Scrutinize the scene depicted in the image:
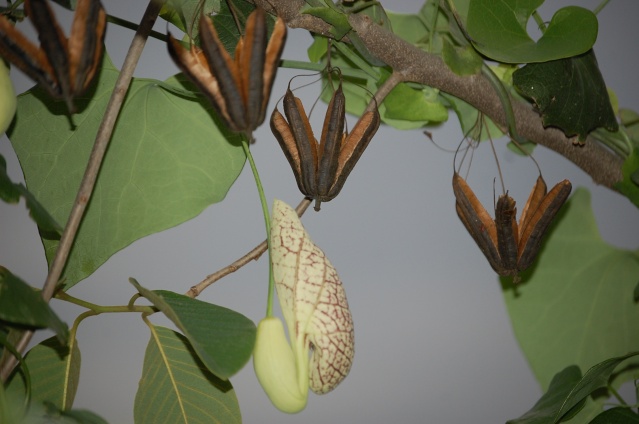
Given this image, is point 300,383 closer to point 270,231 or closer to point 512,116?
point 270,231

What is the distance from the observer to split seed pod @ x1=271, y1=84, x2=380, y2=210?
0.90 ft

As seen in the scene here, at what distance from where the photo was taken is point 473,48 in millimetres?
356

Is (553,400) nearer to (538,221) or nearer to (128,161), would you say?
(538,221)

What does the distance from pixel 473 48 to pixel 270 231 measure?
0.17 m

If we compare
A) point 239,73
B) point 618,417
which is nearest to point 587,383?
point 618,417

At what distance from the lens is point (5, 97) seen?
0.25 m

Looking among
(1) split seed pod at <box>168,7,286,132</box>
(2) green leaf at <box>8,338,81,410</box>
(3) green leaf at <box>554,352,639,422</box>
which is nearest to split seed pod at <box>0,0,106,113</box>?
(1) split seed pod at <box>168,7,286,132</box>

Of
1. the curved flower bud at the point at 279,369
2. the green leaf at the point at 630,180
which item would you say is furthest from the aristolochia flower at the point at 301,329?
the green leaf at the point at 630,180

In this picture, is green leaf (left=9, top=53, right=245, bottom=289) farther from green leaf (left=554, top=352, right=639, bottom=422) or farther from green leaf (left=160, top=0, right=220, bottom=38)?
green leaf (left=554, top=352, right=639, bottom=422)

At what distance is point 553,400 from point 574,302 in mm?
134

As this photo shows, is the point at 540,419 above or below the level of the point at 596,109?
below

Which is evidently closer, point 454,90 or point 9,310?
point 9,310

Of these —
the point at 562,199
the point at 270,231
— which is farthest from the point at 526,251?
the point at 270,231

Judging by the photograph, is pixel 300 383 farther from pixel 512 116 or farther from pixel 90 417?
pixel 512 116
